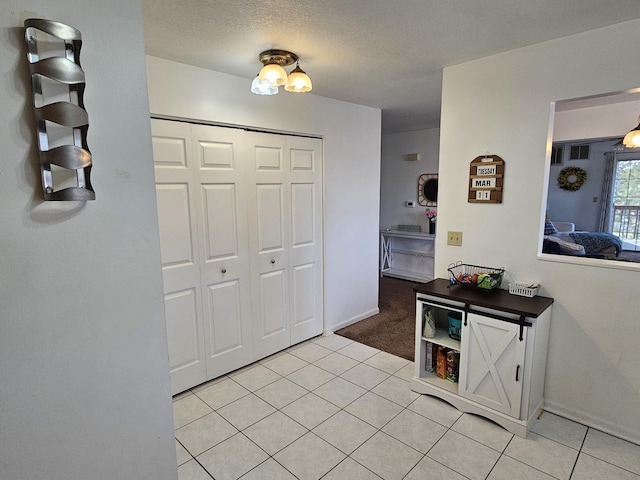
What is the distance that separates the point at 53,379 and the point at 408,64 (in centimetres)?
261

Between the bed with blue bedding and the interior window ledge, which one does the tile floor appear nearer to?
the interior window ledge

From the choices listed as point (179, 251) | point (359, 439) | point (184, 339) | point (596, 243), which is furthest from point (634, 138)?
point (184, 339)

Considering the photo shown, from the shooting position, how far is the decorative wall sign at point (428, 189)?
533 centimetres

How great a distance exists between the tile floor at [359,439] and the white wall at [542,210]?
0.94 feet

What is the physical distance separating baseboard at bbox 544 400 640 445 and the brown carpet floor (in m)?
1.10

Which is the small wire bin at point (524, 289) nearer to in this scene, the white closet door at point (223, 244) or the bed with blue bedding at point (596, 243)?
the white closet door at point (223, 244)

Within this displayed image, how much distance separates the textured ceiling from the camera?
1699 millimetres

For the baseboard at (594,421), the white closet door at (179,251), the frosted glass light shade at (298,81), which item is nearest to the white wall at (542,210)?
the baseboard at (594,421)

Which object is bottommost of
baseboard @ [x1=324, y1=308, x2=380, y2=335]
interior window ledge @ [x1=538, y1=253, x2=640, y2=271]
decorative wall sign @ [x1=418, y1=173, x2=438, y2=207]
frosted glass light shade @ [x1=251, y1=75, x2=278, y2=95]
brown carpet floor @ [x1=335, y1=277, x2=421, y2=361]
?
brown carpet floor @ [x1=335, y1=277, x2=421, y2=361]

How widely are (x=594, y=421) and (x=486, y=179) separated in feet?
5.52

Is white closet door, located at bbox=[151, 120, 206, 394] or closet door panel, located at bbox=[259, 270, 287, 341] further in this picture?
closet door panel, located at bbox=[259, 270, 287, 341]

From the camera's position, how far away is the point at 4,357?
2.65ft

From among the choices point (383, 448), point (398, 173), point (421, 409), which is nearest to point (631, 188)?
point (398, 173)

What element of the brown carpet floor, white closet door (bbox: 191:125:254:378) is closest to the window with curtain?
the brown carpet floor
